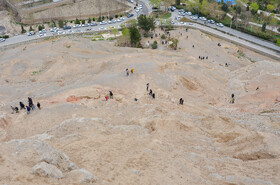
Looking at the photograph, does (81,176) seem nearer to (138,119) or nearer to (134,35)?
(138,119)

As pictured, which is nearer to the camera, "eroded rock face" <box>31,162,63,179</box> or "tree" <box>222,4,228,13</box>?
"eroded rock face" <box>31,162,63,179</box>

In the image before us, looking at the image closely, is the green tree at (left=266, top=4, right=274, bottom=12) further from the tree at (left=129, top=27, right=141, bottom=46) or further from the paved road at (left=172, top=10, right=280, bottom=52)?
the tree at (left=129, top=27, right=141, bottom=46)

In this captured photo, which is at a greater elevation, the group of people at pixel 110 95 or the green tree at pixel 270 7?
the green tree at pixel 270 7

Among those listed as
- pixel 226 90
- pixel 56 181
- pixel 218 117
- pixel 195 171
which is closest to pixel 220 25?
pixel 226 90

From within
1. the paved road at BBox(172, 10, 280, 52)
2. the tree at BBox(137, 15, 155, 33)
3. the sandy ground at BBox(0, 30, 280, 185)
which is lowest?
the paved road at BBox(172, 10, 280, 52)

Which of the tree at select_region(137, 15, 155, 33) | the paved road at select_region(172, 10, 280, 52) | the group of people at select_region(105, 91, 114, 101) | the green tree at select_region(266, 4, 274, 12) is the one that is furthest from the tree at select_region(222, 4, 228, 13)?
the group of people at select_region(105, 91, 114, 101)

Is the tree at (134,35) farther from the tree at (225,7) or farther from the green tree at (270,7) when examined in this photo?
the green tree at (270,7)

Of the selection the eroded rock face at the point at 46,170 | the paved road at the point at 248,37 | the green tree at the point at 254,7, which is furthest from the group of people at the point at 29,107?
the green tree at the point at 254,7

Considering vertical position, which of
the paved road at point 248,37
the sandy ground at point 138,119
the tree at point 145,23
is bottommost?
the paved road at point 248,37
